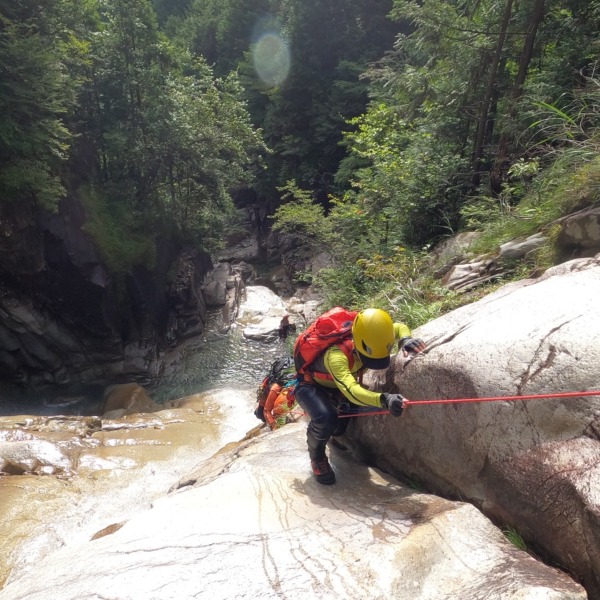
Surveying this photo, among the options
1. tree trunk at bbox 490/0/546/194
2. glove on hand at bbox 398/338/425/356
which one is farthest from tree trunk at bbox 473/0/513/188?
glove on hand at bbox 398/338/425/356

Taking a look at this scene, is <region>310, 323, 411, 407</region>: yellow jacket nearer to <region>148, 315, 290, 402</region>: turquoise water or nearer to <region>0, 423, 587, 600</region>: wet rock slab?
<region>0, 423, 587, 600</region>: wet rock slab

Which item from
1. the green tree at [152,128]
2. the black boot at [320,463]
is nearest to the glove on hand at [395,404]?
the black boot at [320,463]

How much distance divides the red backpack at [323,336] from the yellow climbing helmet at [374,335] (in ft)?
0.89

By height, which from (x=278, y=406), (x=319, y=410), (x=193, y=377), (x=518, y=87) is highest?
(x=518, y=87)

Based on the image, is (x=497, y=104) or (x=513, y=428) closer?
(x=513, y=428)

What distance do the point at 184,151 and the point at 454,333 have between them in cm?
1459

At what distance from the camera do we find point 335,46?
86.3ft

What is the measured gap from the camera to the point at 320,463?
405 cm

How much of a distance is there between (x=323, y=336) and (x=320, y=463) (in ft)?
3.69

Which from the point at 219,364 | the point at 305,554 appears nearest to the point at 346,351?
the point at 305,554

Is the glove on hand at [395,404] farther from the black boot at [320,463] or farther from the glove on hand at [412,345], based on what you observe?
the black boot at [320,463]

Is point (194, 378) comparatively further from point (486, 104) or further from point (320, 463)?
point (320, 463)

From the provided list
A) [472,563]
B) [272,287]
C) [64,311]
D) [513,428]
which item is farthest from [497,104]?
[272,287]

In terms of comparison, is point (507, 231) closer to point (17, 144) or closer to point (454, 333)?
point (454, 333)
